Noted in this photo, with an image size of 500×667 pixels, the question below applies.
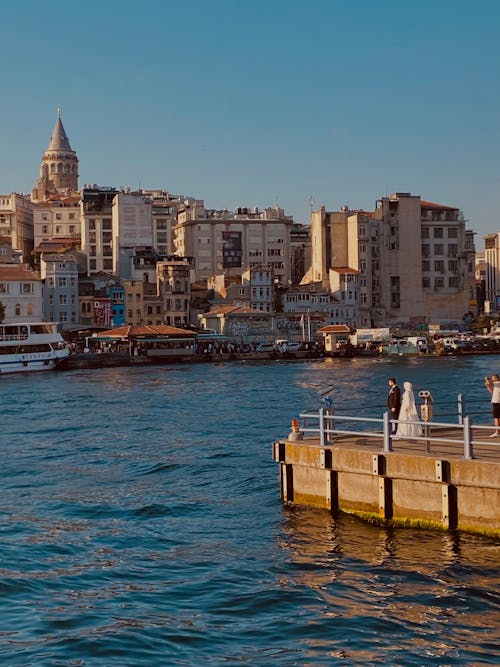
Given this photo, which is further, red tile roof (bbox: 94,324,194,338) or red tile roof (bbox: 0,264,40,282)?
red tile roof (bbox: 0,264,40,282)

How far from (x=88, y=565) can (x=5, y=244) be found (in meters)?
114

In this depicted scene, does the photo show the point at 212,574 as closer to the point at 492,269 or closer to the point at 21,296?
the point at 21,296

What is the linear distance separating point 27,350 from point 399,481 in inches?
3061

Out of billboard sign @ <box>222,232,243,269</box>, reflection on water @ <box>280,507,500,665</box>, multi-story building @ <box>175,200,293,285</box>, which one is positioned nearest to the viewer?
reflection on water @ <box>280,507,500,665</box>

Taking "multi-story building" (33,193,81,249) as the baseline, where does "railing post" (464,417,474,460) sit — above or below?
below

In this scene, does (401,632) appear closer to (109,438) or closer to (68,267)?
(109,438)

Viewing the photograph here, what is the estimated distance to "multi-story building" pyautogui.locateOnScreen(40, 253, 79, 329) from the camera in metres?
119

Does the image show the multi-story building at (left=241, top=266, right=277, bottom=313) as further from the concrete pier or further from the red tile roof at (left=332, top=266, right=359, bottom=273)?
the concrete pier

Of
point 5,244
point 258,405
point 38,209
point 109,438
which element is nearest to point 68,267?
point 5,244

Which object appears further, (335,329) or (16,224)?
(16,224)

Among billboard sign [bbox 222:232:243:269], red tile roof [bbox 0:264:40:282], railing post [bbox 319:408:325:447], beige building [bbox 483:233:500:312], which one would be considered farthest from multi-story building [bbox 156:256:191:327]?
railing post [bbox 319:408:325:447]

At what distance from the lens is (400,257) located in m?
139

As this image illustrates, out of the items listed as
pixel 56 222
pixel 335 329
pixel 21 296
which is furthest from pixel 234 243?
pixel 21 296

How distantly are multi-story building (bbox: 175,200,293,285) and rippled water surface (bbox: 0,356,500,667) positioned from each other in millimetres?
109653
